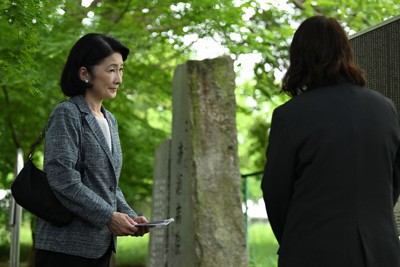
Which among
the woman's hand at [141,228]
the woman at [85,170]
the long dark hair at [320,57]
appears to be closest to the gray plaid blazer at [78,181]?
the woman at [85,170]

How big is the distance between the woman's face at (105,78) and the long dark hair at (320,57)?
1.08 m

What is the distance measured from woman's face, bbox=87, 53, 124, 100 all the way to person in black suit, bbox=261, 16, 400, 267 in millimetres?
1091

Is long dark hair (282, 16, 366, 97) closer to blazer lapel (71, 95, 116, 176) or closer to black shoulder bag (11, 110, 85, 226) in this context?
blazer lapel (71, 95, 116, 176)

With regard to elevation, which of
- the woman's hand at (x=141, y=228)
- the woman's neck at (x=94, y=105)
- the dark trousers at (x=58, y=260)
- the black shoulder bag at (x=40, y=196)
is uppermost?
the woman's neck at (x=94, y=105)

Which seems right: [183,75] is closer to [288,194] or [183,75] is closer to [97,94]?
[97,94]

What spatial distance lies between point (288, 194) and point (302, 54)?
1.77 ft

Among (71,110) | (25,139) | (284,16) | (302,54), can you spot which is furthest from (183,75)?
(25,139)

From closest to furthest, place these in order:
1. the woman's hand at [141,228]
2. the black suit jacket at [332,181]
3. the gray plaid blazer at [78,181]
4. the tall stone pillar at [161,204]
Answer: the black suit jacket at [332,181]
the gray plaid blazer at [78,181]
the woman's hand at [141,228]
the tall stone pillar at [161,204]

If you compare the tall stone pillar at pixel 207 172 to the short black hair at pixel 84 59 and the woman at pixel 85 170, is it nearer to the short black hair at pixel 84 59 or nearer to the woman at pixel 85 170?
the woman at pixel 85 170

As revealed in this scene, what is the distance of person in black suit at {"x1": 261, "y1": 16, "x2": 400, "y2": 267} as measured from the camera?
2.89 metres

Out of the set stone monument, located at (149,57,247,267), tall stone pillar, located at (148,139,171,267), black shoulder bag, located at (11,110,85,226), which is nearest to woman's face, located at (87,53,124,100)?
black shoulder bag, located at (11,110,85,226)

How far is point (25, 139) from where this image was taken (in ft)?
41.2

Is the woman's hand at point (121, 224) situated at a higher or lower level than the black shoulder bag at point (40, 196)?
lower

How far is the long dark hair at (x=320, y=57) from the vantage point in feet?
9.96
